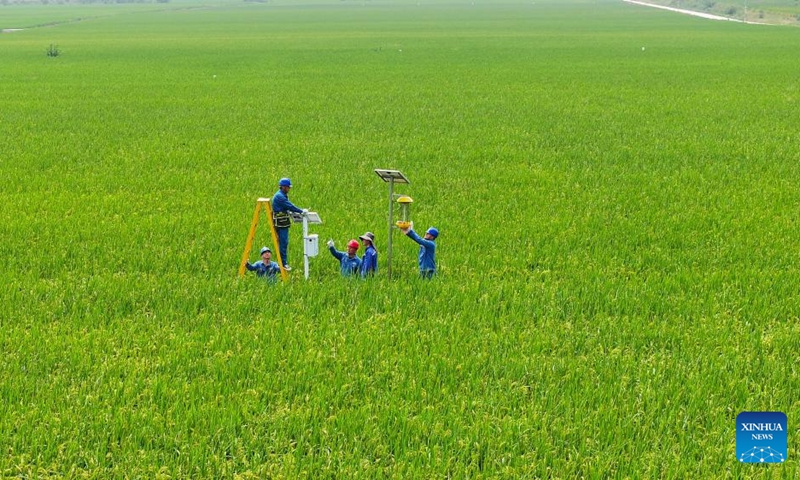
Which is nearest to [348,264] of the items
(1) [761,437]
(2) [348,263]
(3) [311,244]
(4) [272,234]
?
(2) [348,263]

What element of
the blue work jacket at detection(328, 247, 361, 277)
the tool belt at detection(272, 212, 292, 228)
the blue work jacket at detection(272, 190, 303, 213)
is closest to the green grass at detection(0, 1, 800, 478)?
the blue work jacket at detection(328, 247, 361, 277)

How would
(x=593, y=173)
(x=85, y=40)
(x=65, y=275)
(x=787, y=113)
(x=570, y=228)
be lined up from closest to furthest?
(x=65, y=275)
(x=570, y=228)
(x=593, y=173)
(x=787, y=113)
(x=85, y=40)

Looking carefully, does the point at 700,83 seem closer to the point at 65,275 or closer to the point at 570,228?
the point at 570,228

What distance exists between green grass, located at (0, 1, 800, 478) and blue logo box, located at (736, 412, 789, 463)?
0.10 m

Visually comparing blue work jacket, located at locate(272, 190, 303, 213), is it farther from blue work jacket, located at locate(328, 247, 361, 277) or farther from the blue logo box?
the blue logo box

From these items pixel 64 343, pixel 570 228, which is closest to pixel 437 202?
pixel 570 228

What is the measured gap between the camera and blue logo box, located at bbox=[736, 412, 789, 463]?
5.08 meters

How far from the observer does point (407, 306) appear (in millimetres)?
7754

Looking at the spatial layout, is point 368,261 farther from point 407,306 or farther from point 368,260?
point 407,306

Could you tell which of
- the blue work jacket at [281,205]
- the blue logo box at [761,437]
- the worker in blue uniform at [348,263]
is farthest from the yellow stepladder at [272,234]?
the blue logo box at [761,437]

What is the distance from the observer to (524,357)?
6.52 metres

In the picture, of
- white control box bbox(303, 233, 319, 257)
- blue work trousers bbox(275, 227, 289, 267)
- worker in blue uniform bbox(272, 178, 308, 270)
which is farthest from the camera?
blue work trousers bbox(275, 227, 289, 267)

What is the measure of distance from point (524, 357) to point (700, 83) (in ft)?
103

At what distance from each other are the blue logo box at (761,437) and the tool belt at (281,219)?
5378mm
